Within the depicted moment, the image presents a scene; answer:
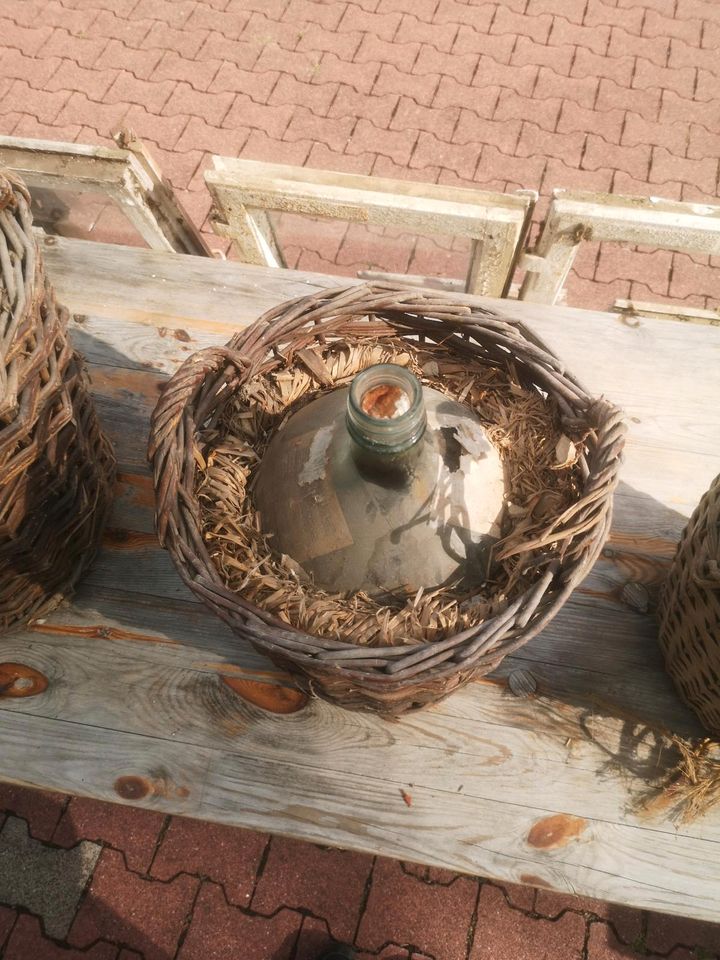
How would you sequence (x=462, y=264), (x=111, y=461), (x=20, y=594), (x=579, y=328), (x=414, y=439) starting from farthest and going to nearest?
(x=462, y=264) < (x=579, y=328) < (x=111, y=461) < (x=20, y=594) < (x=414, y=439)

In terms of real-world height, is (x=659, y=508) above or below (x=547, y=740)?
above

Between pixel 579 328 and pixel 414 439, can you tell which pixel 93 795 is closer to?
pixel 414 439

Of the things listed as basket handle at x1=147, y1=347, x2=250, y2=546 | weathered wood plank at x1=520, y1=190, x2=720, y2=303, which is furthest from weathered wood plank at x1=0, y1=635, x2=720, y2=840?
weathered wood plank at x1=520, y1=190, x2=720, y2=303

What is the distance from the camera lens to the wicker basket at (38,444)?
863mm

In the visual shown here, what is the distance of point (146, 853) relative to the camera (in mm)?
1715

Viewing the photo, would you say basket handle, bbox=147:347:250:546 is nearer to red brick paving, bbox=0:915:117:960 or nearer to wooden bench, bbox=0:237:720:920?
wooden bench, bbox=0:237:720:920

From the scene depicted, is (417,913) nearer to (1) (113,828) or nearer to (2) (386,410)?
(1) (113,828)

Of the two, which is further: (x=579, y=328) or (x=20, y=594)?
(x=579, y=328)

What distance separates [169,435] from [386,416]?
0.30 m

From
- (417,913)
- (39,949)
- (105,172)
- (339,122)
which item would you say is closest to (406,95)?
(339,122)

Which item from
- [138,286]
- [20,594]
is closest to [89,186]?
[138,286]

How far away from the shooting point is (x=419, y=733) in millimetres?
1156

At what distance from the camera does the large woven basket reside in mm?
921

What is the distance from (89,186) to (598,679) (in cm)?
164
